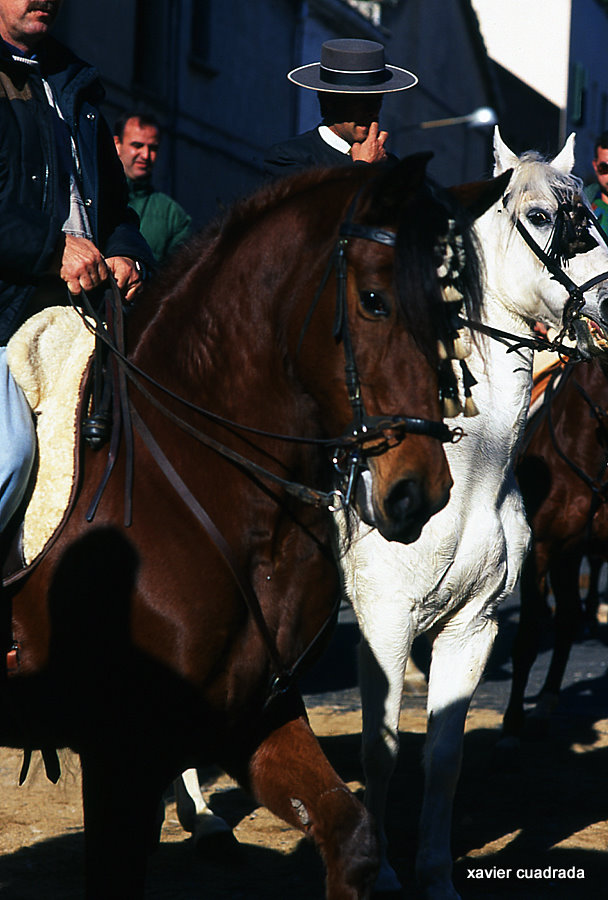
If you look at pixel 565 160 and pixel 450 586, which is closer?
pixel 450 586

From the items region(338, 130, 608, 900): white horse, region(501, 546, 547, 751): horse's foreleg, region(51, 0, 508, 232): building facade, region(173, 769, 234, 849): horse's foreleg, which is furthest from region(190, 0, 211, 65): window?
region(173, 769, 234, 849): horse's foreleg

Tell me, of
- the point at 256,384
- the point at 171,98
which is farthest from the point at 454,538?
the point at 171,98

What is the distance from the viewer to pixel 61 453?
9.39 ft

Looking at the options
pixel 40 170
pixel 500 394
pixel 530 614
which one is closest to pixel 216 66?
pixel 530 614

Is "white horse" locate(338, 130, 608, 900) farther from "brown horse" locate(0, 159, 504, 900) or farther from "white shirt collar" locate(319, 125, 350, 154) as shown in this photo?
"brown horse" locate(0, 159, 504, 900)

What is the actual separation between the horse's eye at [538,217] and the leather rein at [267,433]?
1.80 meters

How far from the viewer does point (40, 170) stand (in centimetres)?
310

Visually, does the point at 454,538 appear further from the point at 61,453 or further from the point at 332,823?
the point at 61,453

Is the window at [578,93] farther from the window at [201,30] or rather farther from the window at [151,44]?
the window at [151,44]

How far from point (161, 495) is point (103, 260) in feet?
2.32

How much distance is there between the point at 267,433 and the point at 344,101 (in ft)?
7.18

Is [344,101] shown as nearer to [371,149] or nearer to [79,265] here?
[371,149]

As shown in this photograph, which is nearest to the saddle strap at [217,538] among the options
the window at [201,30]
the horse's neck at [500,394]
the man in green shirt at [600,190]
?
the horse's neck at [500,394]

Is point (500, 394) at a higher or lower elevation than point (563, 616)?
higher
